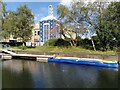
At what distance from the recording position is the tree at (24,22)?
182 ft

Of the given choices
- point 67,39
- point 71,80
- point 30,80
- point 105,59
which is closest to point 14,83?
point 30,80

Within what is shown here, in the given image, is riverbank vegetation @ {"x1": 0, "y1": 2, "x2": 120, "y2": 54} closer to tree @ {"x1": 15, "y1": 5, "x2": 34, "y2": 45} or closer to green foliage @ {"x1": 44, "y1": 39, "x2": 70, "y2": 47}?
green foliage @ {"x1": 44, "y1": 39, "x2": 70, "y2": 47}

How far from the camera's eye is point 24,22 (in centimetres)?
5612

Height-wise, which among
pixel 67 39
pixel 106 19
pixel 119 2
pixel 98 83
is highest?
pixel 119 2

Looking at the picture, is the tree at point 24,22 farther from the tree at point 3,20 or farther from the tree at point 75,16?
the tree at point 75,16

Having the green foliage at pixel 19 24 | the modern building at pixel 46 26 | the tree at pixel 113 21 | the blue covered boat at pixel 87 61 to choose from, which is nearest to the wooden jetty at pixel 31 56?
the blue covered boat at pixel 87 61

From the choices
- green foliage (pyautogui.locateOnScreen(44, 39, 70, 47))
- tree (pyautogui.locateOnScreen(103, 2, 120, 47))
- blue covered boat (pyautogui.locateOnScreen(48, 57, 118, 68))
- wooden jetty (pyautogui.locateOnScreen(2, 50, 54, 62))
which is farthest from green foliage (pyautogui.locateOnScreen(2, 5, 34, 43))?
tree (pyautogui.locateOnScreen(103, 2, 120, 47))

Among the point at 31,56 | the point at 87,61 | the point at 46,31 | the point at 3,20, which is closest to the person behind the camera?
the point at 87,61

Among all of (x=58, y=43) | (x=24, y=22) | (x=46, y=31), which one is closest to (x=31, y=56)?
(x=58, y=43)

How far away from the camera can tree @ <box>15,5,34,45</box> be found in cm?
5538

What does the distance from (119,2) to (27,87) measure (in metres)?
26.2

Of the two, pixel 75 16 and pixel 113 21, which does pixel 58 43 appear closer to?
pixel 75 16

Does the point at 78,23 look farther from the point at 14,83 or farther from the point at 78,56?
the point at 14,83

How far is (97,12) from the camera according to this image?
4338 centimetres
